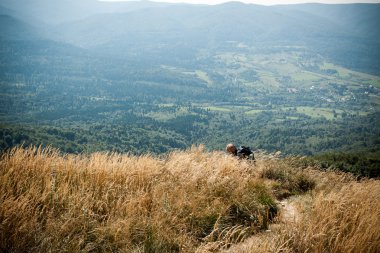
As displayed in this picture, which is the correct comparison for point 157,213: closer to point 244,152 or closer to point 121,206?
point 121,206

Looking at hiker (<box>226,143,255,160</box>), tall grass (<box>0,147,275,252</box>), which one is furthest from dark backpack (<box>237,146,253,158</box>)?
tall grass (<box>0,147,275,252</box>)

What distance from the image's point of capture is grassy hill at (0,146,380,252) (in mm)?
3336

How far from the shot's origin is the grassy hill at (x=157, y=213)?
334 centimetres

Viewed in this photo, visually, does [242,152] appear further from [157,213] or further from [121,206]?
[121,206]

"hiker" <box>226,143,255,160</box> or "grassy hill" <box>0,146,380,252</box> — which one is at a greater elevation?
"grassy hill" <box>0,146,380,252</box>

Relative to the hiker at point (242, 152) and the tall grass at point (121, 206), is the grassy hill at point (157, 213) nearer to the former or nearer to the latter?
the tall grass at point (121, 206)

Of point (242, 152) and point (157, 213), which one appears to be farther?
point (242, 152)

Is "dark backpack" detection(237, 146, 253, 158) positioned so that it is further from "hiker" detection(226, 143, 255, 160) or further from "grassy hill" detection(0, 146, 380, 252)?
"grassy hill" detection(0, 146, 380, 252)

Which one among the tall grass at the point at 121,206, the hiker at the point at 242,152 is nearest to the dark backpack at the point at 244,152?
the hiker at the point at 242,152

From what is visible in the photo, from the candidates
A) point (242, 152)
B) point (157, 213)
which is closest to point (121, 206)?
point (157, 213)

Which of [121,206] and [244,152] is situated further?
[244,152]

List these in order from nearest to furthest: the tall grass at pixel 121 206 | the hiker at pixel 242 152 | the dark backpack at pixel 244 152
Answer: the tall grass at pixel 121 206 → the hiker at pixel 242 152 → the dark backpack at pixel 244 152

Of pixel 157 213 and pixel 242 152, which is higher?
pixel 157 213

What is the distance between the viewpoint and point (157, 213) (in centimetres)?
405
